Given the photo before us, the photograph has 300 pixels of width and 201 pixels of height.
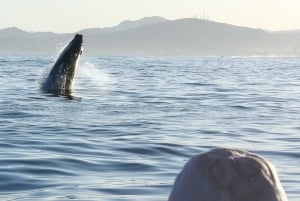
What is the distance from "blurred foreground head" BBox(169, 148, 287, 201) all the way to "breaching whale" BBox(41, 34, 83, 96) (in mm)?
22287

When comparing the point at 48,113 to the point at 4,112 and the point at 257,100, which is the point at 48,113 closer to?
the point at 4,112

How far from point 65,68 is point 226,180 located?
22.9 meters

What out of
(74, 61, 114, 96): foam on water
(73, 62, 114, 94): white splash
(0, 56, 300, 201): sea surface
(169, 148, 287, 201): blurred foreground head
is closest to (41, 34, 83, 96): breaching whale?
(0, 56, 300, 201): sea surface

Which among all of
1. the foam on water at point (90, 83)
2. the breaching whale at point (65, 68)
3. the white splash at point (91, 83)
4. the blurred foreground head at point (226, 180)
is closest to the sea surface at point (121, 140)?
the breaching whale at point (65, 68)

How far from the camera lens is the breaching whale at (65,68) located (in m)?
25.6

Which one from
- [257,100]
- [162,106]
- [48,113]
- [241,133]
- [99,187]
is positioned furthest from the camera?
[257,100]

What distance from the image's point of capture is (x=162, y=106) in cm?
2239

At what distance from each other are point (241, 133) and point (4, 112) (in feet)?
22.3

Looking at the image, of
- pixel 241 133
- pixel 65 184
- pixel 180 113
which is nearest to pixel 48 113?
pixel 180 113

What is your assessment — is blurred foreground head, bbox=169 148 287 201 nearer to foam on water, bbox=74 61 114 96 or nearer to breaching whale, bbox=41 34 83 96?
breaching whale, bbox=41 34 83 96

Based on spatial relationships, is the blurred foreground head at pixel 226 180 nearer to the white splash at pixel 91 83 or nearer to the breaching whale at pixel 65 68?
the breaching whale at pixel 65 68

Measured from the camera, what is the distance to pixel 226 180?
3096 mm

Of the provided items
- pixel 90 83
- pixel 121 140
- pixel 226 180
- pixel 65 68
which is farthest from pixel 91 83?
pixel 226 180

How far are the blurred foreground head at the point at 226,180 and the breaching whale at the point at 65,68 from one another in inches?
877
